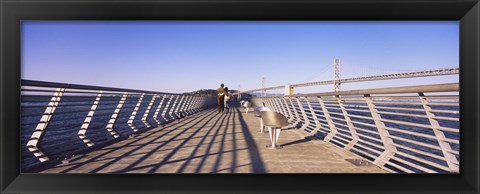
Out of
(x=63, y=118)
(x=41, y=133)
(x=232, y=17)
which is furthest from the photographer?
(x=63, y=118)

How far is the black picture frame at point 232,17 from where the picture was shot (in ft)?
7.84

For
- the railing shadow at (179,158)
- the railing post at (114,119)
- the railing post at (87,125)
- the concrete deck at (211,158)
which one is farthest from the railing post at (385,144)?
the railing post at (114,119)

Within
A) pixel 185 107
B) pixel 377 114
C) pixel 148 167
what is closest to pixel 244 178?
pixel 148 167

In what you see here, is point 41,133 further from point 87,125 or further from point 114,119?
point 114,119

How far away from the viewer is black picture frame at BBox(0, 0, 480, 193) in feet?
7.84

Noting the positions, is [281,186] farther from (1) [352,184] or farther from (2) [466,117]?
(2) [466,117]

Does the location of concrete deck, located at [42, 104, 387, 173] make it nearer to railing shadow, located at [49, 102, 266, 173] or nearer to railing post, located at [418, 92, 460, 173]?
railing shadow, located at [49, 102, 266, 173]

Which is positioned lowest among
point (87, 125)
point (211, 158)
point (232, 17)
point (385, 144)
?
point (211, 158)

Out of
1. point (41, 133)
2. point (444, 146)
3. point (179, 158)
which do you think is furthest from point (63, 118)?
point (444, 146)

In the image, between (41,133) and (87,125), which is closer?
(41,133)

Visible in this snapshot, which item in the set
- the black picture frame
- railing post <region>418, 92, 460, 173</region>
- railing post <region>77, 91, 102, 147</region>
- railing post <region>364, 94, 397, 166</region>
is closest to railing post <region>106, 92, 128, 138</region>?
railing post <region>77, 91, 102, 147</region>

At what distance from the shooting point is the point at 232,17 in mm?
2525

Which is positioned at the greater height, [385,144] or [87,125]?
[87,125]

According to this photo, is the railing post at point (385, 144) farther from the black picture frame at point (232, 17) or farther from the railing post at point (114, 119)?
Answer: the railing post at point (114, 119)
